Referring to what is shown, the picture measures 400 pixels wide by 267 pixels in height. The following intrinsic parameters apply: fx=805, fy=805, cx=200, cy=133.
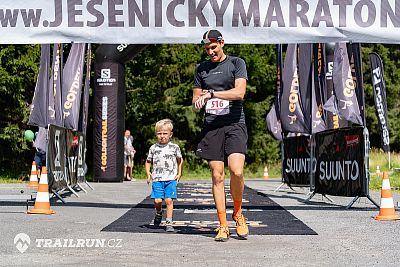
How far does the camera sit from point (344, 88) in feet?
48.6

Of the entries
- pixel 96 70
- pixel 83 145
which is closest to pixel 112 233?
pixel 83 145

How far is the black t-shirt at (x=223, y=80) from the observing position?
883 cm

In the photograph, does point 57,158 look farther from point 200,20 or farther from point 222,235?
point 222,235

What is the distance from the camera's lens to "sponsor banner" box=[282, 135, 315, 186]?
1800 centimetres

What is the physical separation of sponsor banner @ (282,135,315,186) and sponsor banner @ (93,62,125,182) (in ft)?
25.4

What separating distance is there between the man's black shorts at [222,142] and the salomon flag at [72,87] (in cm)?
1047

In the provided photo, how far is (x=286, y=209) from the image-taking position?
13.2 m

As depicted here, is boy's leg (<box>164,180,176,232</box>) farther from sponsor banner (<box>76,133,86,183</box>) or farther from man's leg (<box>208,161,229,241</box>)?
sponsor banner (<box>76,133,86,183</box>)

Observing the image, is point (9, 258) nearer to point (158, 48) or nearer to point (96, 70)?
point (96, 70)

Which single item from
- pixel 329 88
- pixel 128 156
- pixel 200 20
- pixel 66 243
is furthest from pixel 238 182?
pixel 128 156

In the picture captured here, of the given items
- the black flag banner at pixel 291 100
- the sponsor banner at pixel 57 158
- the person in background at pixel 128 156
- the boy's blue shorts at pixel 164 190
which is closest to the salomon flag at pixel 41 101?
the sponsor banner at pixel 57 158

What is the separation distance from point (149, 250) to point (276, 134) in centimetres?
1466

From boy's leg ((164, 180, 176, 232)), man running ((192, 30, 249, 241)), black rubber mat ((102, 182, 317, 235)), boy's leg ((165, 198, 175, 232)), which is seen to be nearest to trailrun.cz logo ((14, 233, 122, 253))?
black rubber mat ((102, 182, 317, 235))

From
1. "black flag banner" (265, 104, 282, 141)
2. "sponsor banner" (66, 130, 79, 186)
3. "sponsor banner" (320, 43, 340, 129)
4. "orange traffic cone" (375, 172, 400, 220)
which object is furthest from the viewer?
"black flag banner" (265, 104, 282, 141)
